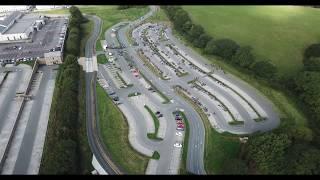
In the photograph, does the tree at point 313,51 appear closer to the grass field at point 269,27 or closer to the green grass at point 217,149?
the grass field at point 269,27

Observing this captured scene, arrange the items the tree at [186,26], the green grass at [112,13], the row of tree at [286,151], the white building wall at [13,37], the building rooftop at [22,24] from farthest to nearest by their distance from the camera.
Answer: the green grass at [112,13] → the tree at [186,26] → the building rooftop at [22,24] → the white building wall at [13,37] → the row of tree at [286,151]

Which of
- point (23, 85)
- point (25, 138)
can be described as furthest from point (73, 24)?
point (25, 138)

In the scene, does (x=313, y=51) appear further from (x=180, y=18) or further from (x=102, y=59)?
(x=102, y=59)

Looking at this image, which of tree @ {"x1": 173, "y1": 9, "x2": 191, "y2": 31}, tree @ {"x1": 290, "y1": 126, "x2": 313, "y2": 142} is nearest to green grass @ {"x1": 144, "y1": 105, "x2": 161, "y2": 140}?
tree @ {"x1": 290, "y1": 126, "x2": 313, "y2": 142}

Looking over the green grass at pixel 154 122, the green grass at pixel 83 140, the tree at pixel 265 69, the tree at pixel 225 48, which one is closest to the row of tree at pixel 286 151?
the green grass at pixel 154 122

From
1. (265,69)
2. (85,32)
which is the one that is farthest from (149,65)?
(85,32)
